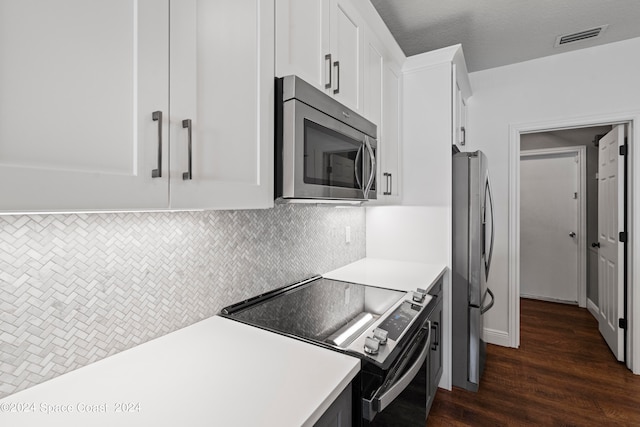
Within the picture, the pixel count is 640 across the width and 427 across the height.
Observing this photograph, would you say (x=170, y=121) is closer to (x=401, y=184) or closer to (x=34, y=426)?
(x=34, y=426)

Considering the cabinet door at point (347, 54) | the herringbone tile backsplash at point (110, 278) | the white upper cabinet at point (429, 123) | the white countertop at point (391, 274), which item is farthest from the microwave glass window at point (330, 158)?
the white upper cabinet at point (429, 123)

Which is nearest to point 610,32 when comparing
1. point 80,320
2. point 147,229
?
point 147,229

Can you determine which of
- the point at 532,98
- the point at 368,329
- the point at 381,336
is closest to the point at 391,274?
the point at 368,329

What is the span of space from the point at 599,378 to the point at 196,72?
3.35 metres

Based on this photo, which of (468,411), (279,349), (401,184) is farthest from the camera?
(401,184)

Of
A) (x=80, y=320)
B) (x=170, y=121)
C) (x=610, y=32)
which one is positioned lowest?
(x=80, y=320)

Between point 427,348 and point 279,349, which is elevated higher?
point 279,349

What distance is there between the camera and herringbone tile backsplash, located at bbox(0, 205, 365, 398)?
2.53 ft

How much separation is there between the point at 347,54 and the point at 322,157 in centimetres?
65

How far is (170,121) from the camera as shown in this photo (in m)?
0.75

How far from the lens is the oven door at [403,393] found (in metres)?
0.94

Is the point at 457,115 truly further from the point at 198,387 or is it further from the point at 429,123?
the point at 198,387

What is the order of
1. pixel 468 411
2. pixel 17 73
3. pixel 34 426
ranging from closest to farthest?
pixel 17 73
pixel 34 426
pixel 468 411

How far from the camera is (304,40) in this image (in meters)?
1.23
